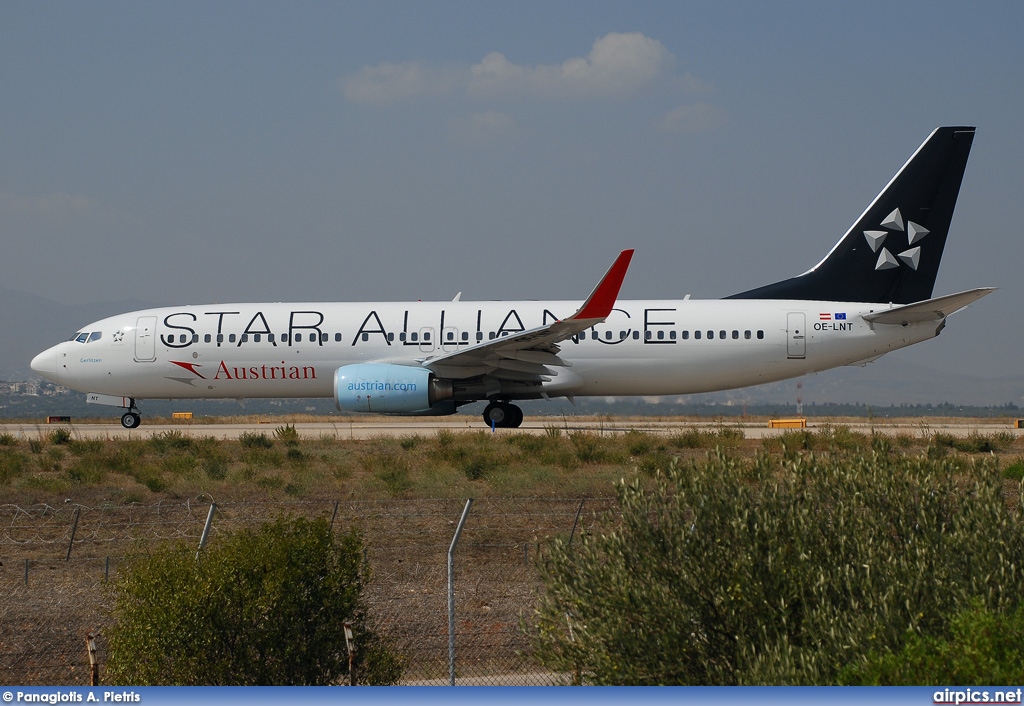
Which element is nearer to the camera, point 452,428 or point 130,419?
point 130,419

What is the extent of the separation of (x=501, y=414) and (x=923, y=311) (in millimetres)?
10537

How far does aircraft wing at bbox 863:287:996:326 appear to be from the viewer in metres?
23.8

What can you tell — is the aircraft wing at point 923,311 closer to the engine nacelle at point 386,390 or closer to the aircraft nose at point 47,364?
the engine nacelle at point 386,390

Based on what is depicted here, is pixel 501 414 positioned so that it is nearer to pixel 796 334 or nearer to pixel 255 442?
pixel 255 442

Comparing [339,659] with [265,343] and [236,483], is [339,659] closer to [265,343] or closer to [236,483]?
[236,483]

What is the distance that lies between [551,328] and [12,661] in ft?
50.2

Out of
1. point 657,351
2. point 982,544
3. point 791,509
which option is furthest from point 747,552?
point 657,351

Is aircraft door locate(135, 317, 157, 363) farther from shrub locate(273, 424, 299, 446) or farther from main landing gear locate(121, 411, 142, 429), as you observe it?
shrub locate(273, 424, 299, 446)

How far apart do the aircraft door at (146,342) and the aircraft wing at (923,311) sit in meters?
18.2

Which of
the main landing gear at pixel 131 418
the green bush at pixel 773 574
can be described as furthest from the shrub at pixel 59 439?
the green bush at pixel 773 574

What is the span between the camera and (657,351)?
26312 mm

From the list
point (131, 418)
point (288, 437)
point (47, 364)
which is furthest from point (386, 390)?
point (47, 364)

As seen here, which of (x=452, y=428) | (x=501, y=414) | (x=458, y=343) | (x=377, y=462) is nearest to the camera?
(x=377, y=462)

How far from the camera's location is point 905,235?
87.8ft
